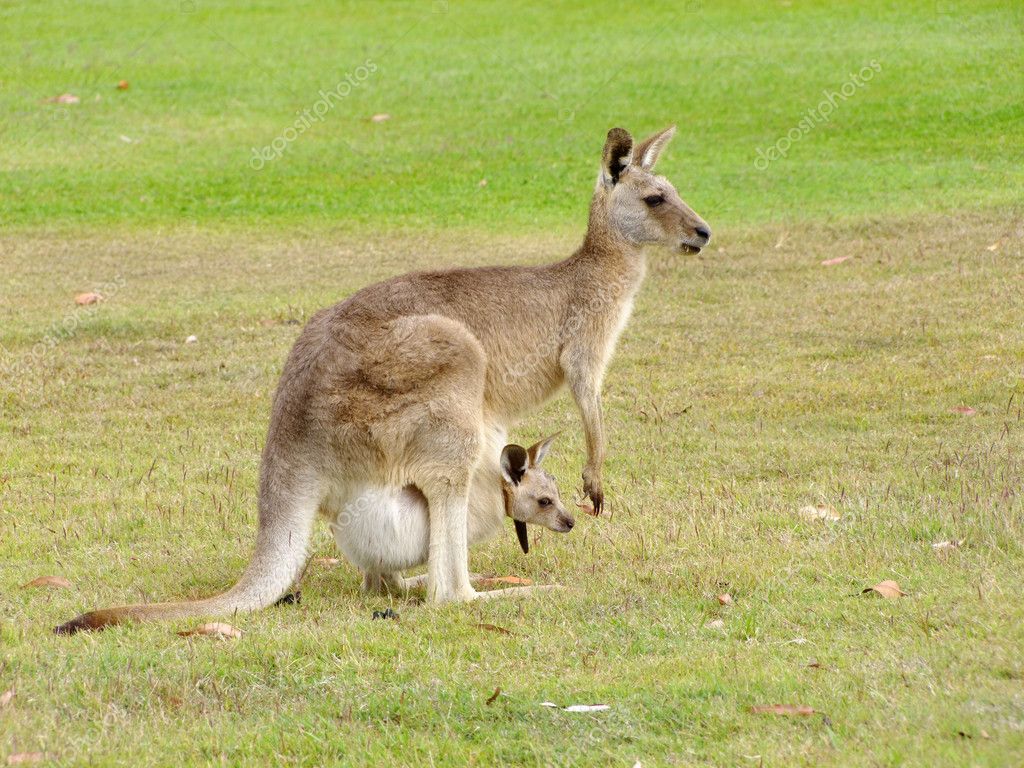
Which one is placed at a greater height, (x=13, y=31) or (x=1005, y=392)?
(x=13, y=31)

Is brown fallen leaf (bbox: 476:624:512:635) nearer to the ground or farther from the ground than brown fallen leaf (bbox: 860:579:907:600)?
nearer to the ground

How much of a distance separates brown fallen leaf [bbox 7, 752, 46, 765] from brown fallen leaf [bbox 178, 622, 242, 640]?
977mm

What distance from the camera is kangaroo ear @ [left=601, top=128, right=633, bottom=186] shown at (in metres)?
6.38

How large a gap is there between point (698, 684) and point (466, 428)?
4.95 feet

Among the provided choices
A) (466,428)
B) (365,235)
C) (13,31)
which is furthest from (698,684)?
(13,31)

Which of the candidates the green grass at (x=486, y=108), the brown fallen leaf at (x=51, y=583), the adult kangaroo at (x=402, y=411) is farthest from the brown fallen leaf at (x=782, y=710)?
the green grass at (x=486, y=108)

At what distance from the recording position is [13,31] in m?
24.0

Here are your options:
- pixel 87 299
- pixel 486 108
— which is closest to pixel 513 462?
pixel 87 299

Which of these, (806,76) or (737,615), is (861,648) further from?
(806,76)

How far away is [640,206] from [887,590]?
2.26m

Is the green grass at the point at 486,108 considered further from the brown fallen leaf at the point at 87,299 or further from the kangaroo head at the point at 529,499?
the kangaroo head at the point at 529,499

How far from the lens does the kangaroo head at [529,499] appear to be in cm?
568

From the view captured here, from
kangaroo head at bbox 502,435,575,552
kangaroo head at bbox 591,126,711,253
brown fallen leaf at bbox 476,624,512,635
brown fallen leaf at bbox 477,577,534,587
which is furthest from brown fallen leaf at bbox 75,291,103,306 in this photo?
brown fallen leaf at bbox 476,624,512,635

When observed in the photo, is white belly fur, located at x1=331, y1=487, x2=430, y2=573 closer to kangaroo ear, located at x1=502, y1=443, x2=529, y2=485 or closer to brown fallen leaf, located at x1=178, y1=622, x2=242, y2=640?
kangaroo ear, located at x1=502, y1=443, x2=529, y2=485
